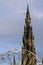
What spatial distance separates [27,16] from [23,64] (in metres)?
18.3

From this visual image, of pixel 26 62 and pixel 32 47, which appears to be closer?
pixel 26 62

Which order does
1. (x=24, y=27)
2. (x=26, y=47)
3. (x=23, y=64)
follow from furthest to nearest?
(x=24, y=27), (x=26, y=47), (x=23, y=64)

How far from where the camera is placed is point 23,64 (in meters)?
78.4

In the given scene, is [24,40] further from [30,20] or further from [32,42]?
[30,20]

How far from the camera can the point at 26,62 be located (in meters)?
78.6

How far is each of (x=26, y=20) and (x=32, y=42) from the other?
8474mm

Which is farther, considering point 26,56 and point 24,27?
point 24,27

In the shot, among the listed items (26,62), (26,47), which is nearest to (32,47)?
(26,47)

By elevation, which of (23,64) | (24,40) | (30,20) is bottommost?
(23,64)

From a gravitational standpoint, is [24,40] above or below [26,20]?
below

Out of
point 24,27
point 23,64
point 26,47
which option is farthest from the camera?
point 24,27

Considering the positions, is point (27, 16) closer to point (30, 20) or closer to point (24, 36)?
point (30, 20)

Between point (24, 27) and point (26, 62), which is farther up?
point (24, 27)

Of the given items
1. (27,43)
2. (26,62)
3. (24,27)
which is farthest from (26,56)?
(24,27)
